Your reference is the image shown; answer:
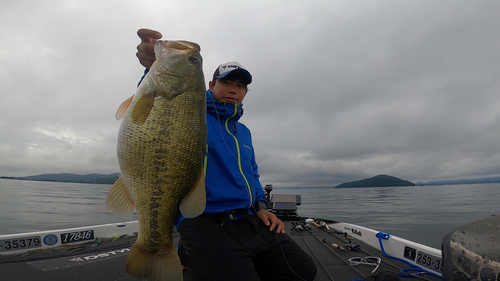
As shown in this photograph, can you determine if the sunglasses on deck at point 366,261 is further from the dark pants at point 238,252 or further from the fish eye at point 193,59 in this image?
the fish eye at point 193,59

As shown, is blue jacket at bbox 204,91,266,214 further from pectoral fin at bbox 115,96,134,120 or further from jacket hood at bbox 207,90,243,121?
pectoral fin at bbox 115,96,134,120

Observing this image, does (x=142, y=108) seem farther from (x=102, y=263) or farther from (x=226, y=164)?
(x=102, y=263)

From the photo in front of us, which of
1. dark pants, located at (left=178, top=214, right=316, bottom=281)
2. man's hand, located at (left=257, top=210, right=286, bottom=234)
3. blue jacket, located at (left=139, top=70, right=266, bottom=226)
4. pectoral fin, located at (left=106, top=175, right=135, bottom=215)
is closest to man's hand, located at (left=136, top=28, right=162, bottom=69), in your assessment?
blue jacket, located at (left=139, top=70, right=266, bottom=226)

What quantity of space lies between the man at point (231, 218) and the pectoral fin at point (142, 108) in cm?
73

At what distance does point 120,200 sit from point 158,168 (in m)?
0.46

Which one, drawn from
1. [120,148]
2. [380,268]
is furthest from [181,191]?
[380,268]

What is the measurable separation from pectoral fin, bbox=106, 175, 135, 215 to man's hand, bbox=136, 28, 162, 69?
1.26m

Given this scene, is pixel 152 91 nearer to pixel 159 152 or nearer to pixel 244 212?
pixel 159 152

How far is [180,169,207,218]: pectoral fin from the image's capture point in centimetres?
224

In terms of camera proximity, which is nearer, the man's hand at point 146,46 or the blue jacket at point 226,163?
the man's hand at point 146,46

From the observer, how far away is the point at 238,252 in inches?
105

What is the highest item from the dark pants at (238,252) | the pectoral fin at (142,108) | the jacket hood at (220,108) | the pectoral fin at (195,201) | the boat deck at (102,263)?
the jacket hood at (220,108)

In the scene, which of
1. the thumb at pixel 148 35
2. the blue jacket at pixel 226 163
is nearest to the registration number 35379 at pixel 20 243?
the blue jacket at pixel 226 163

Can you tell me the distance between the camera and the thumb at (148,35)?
2613 millimetres
